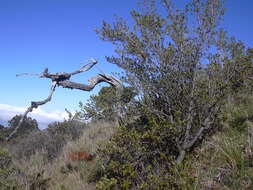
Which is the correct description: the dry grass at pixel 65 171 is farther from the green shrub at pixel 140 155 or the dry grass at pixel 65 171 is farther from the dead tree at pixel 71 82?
the dead tree at pixel 71 82

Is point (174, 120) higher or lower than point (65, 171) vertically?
higher

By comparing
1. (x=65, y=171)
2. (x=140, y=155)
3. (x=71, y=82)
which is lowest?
(x=65, y=171)

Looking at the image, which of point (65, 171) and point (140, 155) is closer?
point (140, 155)

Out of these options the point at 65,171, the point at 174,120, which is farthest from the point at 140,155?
the point at 65,171

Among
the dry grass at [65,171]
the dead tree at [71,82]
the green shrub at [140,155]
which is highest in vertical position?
the dead tree at [71,82]

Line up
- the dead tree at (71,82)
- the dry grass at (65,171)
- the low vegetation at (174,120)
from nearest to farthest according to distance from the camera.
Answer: the low vegetation at (174,120)
the dry grass at (65,171)
the dead tree at (71,82)

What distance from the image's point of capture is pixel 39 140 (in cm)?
925

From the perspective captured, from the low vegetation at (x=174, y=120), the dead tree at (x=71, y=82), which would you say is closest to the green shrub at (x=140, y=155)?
the low vegetation at (x=174, y=120)

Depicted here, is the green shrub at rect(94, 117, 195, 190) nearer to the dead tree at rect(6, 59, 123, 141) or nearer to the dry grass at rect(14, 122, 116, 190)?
the dry grass at rect(14, 122, 116, 190)

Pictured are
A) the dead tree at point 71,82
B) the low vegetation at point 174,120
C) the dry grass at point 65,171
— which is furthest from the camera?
the dead tree at point 71,82

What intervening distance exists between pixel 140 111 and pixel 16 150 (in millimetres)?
6973

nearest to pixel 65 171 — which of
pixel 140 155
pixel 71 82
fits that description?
pixel 71 82

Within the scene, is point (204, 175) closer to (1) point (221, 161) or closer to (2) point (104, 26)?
(1) point (221, 161)

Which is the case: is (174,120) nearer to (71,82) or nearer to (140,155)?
(140,155)
